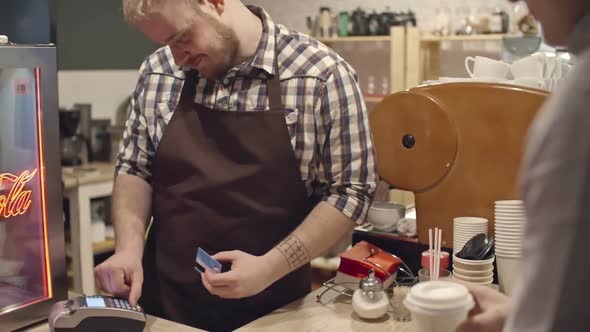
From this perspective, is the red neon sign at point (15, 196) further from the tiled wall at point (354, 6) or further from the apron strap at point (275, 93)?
the tiled wall at point (354, 6)

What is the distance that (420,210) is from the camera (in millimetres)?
1771

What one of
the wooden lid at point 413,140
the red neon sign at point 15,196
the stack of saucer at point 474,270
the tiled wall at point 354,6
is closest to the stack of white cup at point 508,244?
the stack of saucer at point 474,270

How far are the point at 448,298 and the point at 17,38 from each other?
1364mm

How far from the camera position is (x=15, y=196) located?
57.4 inches

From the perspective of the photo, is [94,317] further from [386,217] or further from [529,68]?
[529,68]

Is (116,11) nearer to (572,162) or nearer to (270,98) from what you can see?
(270,98)

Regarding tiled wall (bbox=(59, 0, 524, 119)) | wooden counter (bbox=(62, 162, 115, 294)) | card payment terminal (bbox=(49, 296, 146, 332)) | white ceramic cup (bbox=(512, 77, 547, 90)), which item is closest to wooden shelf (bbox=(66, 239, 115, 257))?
wooden counter (bbox=(62, 162, 115, 294))

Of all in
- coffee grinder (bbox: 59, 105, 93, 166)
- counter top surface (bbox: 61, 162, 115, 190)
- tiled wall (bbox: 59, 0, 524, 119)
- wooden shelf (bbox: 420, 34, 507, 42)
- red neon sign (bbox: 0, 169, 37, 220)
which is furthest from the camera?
tiled wall (bbox: 59, 0, 524, 119)

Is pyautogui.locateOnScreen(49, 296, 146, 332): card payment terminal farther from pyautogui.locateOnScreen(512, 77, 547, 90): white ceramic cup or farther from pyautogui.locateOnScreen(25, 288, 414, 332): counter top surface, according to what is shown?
pyautogui.locateOnScreen(512, 77, 547, 90): white ceramic cup

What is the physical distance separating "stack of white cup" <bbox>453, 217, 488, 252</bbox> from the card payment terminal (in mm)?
750

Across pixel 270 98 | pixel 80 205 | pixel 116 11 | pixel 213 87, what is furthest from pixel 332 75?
pixel 116 11

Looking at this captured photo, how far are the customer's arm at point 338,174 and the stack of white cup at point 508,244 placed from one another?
0.31 m

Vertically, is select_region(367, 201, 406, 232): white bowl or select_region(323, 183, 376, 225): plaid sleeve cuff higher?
select_region(323, 183, 376, 225): plaid sleeve cuff

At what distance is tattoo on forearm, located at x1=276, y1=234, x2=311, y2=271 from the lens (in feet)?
5.18
